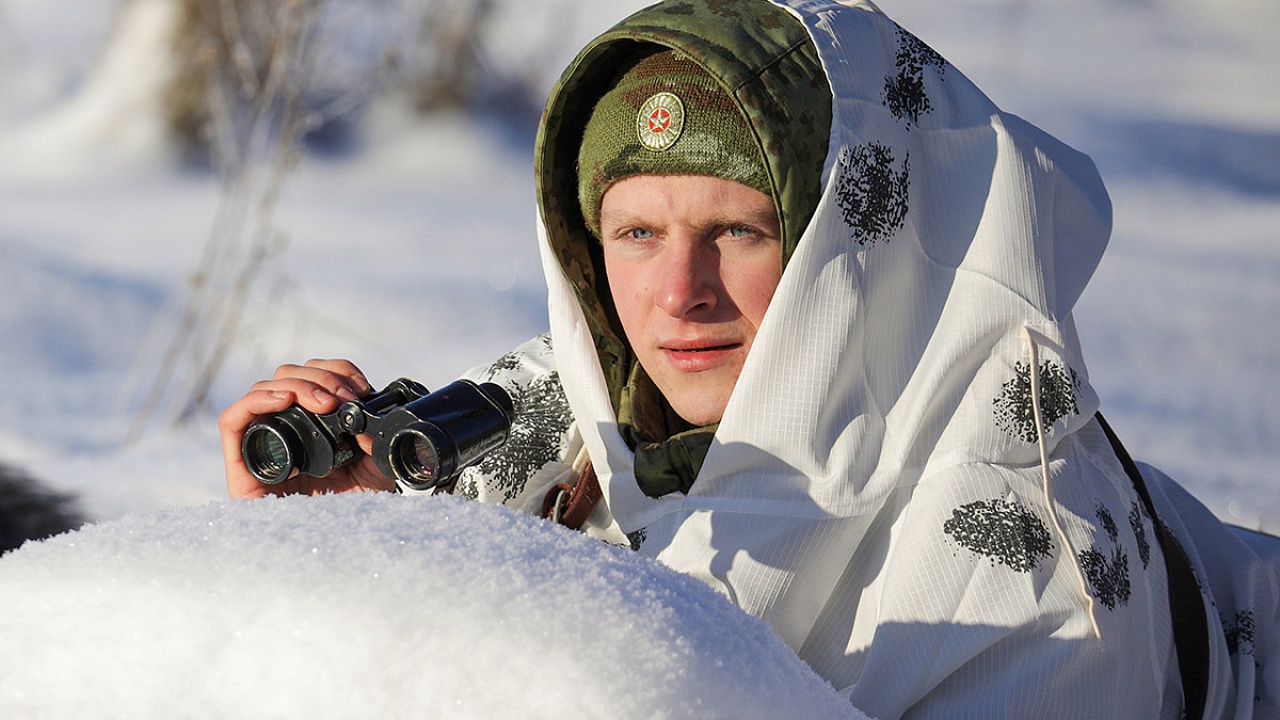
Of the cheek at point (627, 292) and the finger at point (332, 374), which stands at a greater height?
the cheek at point (627, 292)

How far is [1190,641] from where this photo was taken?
1604mm

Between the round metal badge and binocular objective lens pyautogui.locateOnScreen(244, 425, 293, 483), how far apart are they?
0.63 meters

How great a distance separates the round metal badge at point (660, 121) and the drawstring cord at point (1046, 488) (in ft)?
1.71

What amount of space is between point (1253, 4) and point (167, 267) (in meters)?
4.46

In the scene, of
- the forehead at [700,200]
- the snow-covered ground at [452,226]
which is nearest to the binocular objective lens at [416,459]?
the forehead at [700,200]

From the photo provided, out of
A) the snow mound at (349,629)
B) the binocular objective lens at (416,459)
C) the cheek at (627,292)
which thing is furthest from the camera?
the cheek at (627,292)

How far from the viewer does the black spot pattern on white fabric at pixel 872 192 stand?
1528mm

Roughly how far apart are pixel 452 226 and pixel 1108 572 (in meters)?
4.03

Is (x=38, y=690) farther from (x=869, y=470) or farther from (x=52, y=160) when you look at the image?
(x=52, y=160)

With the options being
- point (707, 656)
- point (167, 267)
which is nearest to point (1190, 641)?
point (707, 656)

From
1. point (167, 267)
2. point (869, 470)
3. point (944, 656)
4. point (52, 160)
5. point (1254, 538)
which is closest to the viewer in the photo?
point (944, 656)

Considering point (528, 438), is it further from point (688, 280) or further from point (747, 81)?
point (747, 81)

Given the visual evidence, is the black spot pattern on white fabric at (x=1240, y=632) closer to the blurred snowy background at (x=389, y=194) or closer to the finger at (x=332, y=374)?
the finger at (x=332, y=374)

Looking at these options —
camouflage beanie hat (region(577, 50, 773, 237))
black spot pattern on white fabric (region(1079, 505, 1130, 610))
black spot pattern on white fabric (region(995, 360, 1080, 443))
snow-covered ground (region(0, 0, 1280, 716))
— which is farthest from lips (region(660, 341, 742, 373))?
snow-covered ground (region(0, 0, 1280, 716))
